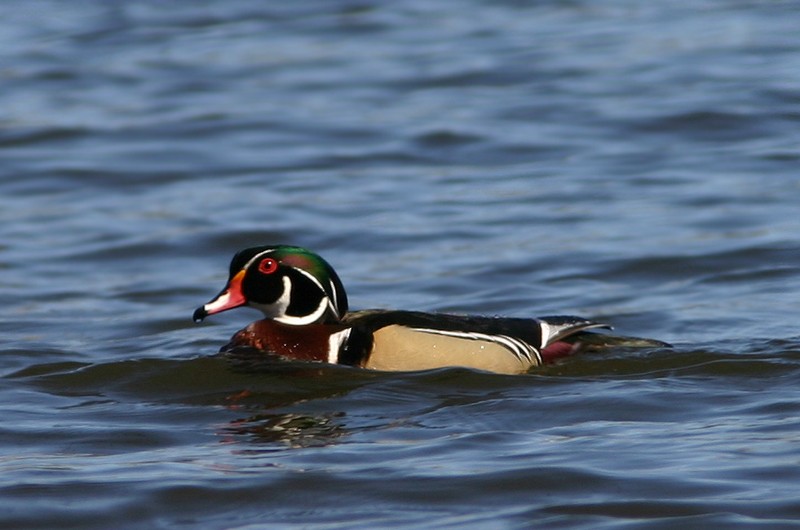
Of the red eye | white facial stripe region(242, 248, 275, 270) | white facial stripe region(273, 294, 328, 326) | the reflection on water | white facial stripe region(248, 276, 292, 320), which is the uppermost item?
white facial stripe region(242, 248, 275, 270)

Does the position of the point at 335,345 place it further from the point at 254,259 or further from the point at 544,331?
the point at 544,331

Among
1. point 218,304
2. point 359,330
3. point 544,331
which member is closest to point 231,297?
point 218,304

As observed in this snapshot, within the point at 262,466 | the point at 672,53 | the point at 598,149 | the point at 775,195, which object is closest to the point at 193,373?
the point at 262,466

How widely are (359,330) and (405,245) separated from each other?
3.94m

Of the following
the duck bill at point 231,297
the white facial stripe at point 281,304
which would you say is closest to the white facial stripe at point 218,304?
the duck bill at point 231,297

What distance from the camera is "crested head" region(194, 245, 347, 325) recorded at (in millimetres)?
10250

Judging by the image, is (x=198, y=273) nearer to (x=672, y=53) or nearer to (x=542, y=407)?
(x=542, y=407)

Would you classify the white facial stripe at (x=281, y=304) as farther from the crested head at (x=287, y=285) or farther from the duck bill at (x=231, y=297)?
the duck bill at (x=231, y=297)

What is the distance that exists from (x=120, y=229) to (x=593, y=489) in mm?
8370

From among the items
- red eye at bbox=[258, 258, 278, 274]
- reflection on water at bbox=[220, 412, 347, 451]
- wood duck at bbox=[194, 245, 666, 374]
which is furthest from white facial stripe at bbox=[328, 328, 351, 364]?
reflection on water at bbox=[220, 412, 347, 451]

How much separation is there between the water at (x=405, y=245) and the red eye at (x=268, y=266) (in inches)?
27.1

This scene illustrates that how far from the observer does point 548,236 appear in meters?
14.0

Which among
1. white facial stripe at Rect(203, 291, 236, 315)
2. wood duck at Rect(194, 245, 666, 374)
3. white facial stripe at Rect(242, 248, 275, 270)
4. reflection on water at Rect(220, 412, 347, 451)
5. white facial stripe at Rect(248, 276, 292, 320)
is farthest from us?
white facial stripe at Rect(248, 276, 292, 320)

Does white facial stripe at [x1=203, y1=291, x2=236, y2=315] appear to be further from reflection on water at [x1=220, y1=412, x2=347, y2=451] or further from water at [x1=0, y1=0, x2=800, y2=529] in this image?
reflection on water at [x1=220, y1=412, x2=347, y2=451]
